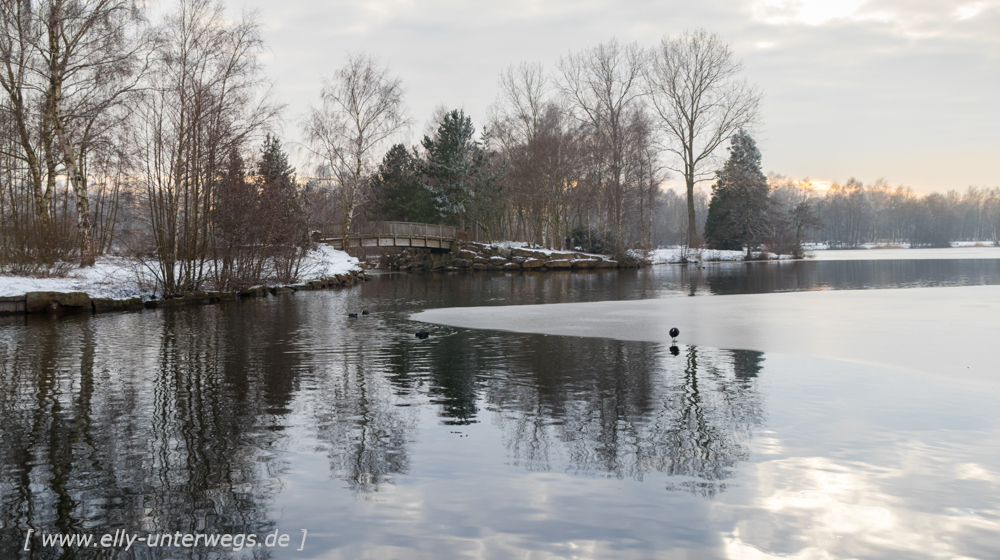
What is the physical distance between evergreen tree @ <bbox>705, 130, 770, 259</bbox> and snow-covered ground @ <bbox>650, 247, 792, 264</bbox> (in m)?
1.18

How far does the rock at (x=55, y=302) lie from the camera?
678 inches

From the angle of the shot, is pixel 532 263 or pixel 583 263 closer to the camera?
pixel 532 263

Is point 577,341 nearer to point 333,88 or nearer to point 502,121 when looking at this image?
point 333,88

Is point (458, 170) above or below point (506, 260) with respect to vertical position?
above

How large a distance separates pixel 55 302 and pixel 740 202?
50.0 metres

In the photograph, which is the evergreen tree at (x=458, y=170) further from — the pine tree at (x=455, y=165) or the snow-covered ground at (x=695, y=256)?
the snow-covered ground at (x=695, y=256)

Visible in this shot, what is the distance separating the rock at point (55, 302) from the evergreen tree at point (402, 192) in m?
34.3

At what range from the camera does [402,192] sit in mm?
53906

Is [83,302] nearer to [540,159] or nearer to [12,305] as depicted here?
[12,305]

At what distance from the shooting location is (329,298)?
22.5m

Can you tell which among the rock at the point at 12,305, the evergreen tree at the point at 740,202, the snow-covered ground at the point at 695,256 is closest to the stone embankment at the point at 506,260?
the snow-covered ground at the point at 695,256

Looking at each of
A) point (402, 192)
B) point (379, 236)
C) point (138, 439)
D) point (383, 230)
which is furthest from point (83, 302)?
point (402, 192)

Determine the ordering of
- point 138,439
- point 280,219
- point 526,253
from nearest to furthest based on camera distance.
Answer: point 138,439 → point 280,219 → point 526,253

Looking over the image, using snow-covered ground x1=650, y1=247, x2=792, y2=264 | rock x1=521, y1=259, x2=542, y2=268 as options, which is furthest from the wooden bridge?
snow-covered ground x1=650, y1=247, x2=792, y2=264
